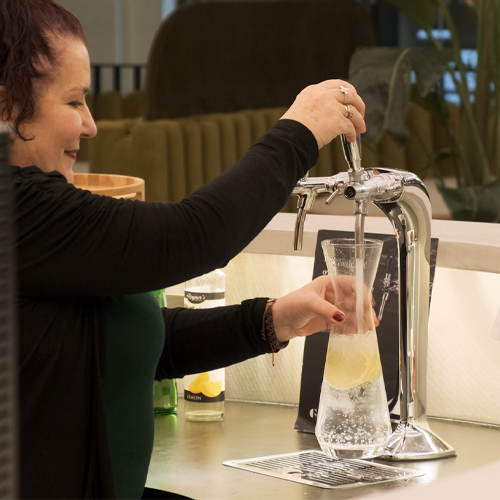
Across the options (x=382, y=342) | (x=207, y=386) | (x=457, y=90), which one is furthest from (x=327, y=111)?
(x=457, y=90)

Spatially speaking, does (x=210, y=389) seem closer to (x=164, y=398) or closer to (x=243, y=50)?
(x=164, y=398)

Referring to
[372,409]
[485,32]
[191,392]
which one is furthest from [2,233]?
[485,32]

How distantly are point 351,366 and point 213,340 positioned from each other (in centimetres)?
20

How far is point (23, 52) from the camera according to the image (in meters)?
0.80

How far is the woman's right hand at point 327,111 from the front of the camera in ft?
2.73

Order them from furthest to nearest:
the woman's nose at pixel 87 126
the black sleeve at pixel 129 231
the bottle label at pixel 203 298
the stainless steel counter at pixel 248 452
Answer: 1. the bottle label at pixel 203 298
2. the stainless steel counter at pixel 248 452
3. the woman's nose at pixel 87 126
4. the black sleeve at pixel 129 231

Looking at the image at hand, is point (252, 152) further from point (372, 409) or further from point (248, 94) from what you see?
point (248, 94)

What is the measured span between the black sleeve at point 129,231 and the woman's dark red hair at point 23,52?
0.23ft

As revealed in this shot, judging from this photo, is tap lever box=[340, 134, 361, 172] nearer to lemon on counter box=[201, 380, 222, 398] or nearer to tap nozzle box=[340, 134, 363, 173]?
tap nozzle box=[340, 134, 363, 173]

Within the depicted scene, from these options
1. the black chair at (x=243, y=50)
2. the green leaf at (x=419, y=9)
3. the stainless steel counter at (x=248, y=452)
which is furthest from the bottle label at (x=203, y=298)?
the black chair at (x=243, y=50)

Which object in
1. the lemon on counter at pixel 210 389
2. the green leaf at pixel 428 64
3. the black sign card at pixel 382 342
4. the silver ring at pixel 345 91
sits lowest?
the lemon on counter at pixel 210 389

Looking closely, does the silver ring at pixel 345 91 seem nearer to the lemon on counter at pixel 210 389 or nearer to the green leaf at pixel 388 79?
the lemon on counter at pixel 210 389

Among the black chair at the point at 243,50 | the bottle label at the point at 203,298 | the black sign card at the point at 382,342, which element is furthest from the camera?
the black chair at the point at 243,50

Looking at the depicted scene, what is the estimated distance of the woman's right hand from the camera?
0.83 metres
